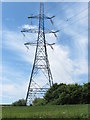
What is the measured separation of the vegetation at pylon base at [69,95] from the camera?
55781 millimetres

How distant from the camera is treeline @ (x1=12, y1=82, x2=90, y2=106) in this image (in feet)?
183

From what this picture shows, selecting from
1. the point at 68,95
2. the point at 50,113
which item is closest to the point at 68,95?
the point at 68,95

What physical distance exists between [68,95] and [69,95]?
0.19 m

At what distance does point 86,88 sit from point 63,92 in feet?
15.0

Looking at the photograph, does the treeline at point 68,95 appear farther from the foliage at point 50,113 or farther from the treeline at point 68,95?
the foliage at point 50,113

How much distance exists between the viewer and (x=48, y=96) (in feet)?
204

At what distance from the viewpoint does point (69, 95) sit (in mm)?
Answer: 56688

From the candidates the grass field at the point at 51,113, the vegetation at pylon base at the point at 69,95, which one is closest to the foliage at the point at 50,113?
the grass field at the point at 51,113

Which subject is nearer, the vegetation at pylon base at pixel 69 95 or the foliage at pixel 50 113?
the foliage at pixel 50 113

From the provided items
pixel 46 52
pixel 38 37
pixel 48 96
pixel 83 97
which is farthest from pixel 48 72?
pixel 48 96

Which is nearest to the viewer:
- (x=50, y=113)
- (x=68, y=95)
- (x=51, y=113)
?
(x=51, y=113)

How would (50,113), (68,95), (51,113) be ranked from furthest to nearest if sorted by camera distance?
1. (68,95)
2. (50,113)
3. (51,113)

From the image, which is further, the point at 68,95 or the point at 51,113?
the point at 68,95

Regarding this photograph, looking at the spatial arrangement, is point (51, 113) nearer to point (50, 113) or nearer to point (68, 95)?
point (50, 113)
